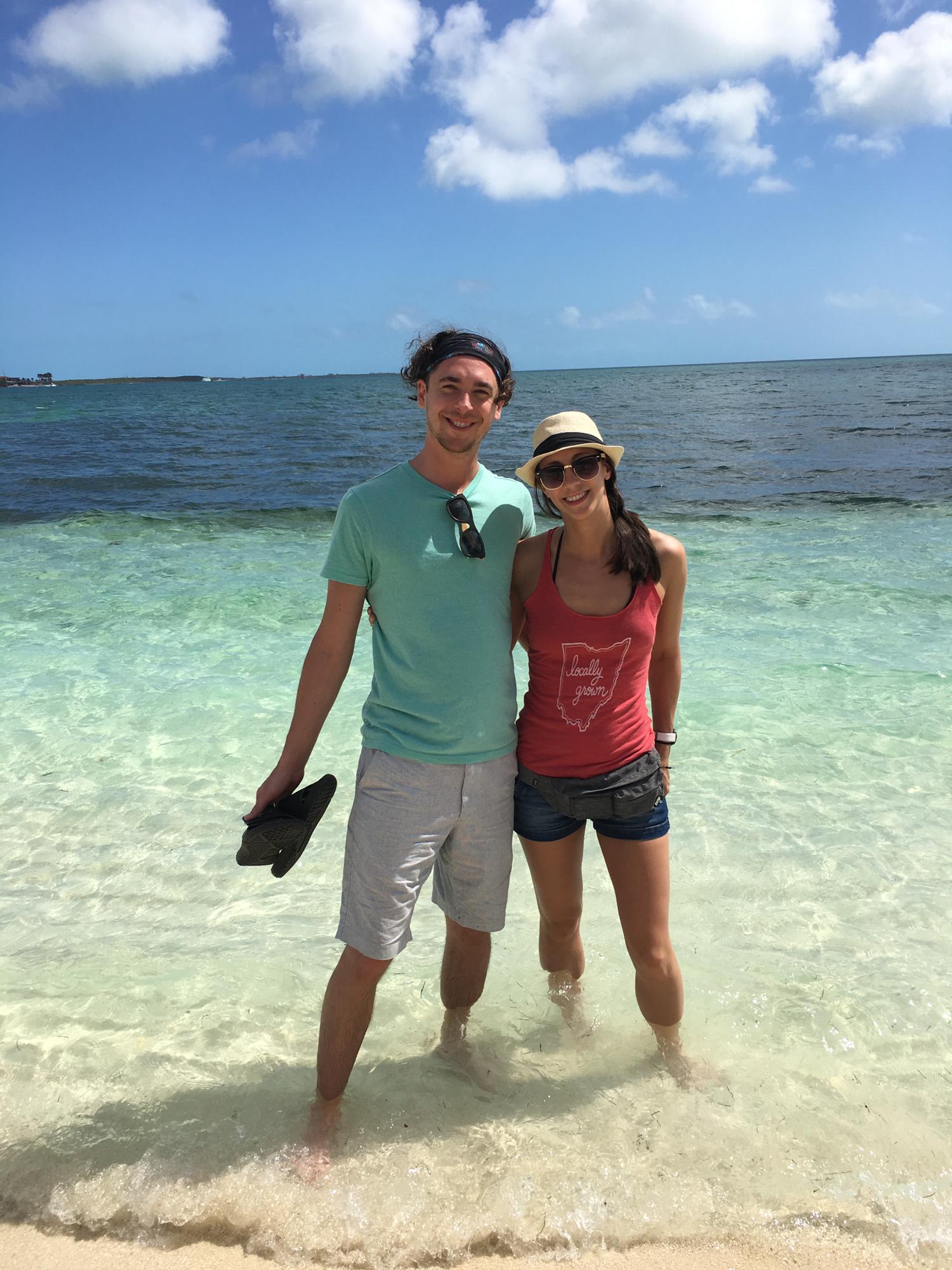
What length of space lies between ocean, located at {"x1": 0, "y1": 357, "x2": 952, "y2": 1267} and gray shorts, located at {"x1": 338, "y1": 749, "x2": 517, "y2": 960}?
81cm

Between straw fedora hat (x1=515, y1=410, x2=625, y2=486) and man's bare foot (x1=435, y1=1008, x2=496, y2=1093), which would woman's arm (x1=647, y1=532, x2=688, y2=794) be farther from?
man's bare foot (x1=435, y1=1008, x2=496, y2=1093)

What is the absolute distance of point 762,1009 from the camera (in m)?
3.58

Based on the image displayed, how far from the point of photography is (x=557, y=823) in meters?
2.86

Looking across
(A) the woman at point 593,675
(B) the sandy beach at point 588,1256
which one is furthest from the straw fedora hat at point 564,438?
(B) the sandy beach at point 588,1256

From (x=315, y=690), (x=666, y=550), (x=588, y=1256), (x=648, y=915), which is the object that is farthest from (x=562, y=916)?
(x=666, y=550)

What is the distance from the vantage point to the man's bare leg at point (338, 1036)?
278 cm

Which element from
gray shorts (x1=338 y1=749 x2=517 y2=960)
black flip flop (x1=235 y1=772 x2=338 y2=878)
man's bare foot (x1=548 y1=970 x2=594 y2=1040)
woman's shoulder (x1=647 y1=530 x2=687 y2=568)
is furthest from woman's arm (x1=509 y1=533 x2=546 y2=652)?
man's bare foot (x1=548 y1=970 x2=594 y2=1040)

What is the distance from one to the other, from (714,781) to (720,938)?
159cm

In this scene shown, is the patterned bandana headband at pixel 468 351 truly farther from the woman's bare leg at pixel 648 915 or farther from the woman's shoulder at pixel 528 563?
the woman's bare leg at pixel 648 915

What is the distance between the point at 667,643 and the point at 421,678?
2.98ft

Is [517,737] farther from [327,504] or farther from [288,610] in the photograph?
[327,504]

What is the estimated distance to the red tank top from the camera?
277 centimetres

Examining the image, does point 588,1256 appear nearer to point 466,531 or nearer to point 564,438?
point 466,531

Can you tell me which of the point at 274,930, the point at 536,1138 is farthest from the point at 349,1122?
the point at 274,930
